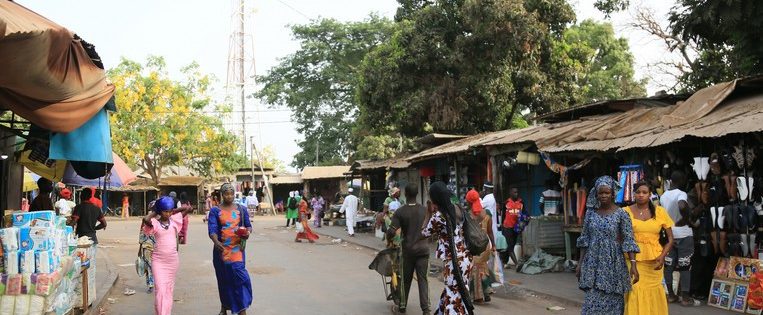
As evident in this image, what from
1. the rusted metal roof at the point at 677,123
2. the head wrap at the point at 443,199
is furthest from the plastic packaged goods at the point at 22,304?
the rusted metal roof at the point at 677,123

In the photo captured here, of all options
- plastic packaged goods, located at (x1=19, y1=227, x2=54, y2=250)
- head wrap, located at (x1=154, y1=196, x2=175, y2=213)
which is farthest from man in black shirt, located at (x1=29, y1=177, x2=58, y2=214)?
plastic packaged goods, located at (x1=19, y1=227, x2=54, y2=250)

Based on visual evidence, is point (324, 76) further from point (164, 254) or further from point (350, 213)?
point (164, 254)

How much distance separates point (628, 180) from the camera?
11656 millimetres

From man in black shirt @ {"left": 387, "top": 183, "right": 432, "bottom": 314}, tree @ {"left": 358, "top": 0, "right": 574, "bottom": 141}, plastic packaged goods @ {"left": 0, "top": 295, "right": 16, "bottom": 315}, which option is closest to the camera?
plastic packaged goods @ {"left": 0, "top": 295, "right": 16, "bottom": 315}

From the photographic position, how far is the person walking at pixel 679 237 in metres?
9.77

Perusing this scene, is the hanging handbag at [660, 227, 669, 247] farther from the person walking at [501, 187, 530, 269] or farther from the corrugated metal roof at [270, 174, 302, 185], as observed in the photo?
the corrugated metal roof at [270, 174, 302, 185]

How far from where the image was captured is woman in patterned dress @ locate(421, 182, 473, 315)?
792cm

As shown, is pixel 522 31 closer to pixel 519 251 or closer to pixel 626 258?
pixel 519 251

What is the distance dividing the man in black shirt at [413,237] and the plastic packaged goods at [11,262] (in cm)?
412

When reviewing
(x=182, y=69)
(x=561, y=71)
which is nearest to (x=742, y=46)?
(x=561, y=71)

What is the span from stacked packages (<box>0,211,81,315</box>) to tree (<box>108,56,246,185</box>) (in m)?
37.2

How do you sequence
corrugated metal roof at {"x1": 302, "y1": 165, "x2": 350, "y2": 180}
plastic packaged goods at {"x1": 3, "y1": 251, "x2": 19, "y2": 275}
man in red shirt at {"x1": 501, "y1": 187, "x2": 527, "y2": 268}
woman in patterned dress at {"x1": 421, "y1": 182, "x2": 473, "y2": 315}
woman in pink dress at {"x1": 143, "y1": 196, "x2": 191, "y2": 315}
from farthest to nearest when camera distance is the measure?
corrugated metal roof at {"x1": 302, "y1": 165, "x2": 350, "y2": 180}
man in red shirt at {"x1": 501, "y1": 187, "x2": 527, "y2": 268}
woman in pink dress at {"x1": 143, "y1": 196, "x2": 191, "y2": 315}
woman in patterned dress at {"x1": 421, "y1": 182, "x2": 473, "y2": 315}
plastic packaged goods at {"x1": 3, "y1": 251, "x2": 19, "y2": 275}

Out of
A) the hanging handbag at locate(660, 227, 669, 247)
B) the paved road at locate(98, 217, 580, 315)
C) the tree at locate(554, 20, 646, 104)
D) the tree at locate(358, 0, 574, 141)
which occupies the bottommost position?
the paved road at locate(98, 217, 580, 315)

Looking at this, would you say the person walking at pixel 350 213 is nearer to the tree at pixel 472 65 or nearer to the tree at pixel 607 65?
the tree at pixel 472 65
